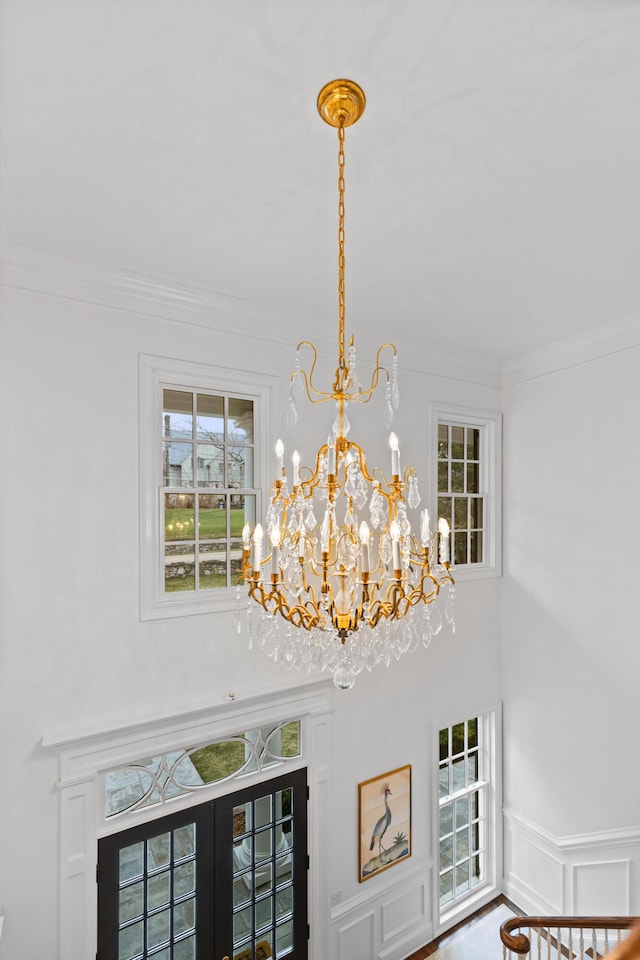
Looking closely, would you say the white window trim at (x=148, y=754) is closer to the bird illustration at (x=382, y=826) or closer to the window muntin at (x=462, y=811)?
the bird illustration at (x=382, y=826)

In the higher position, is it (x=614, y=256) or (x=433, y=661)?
(x=614, y=256)

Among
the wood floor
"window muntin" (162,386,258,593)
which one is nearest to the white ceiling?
"window muntin" (162,386,258,593)

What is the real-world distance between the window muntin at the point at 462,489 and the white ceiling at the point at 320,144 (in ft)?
5.00

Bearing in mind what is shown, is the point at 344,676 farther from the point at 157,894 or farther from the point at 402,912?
the point at 402,912

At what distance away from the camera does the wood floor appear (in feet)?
13.2

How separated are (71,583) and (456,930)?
423 cm

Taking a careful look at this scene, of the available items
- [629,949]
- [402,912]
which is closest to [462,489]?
[402,912]

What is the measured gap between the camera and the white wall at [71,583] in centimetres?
261

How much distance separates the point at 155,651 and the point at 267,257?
2.32m

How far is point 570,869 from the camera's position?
13.1ft

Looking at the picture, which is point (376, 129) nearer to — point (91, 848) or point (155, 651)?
point (155, 651)

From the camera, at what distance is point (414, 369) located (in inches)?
166

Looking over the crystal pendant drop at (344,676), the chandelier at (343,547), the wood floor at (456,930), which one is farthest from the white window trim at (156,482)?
the wood floor at (456,930)

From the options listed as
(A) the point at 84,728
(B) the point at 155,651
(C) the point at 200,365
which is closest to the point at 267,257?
(C) the point at 200,365
